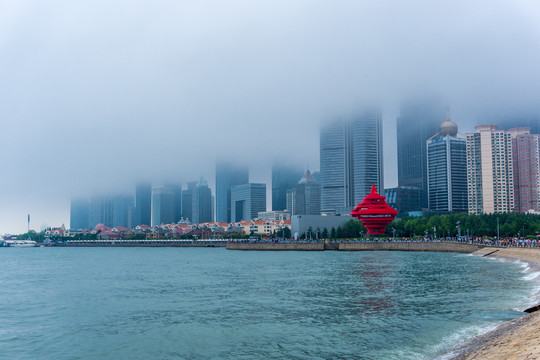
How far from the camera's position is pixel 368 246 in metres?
157

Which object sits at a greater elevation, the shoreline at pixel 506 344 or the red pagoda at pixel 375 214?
the red pagoda at pixel 375 214

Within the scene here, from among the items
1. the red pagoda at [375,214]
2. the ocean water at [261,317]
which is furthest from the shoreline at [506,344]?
the red pagoda at [375,214]

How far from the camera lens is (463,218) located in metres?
175

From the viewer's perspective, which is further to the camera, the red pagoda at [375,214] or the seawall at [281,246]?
the red pagoda at [375,214]

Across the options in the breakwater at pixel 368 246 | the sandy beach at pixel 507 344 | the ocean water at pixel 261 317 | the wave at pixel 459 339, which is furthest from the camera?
the breakwater at pixel 368 246

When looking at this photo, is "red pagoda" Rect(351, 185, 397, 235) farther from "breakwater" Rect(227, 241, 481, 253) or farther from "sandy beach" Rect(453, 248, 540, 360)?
"sandy beach" Rect(453, 248, 540, 360)

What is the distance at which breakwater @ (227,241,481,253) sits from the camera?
13381 centimetres

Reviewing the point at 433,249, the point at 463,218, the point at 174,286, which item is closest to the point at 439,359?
the point at 174,286

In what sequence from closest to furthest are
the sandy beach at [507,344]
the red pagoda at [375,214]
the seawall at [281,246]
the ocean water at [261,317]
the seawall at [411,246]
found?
1. the sandy beach at [507,344]
2. the ocean water at [261,317]
3. the seawall at [411,246]
4. the seawall at [281,246]
5. the red pagoda at [375,214]

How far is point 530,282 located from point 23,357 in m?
50.6

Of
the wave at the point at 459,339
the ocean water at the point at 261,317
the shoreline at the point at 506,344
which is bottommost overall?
the ocean water at the point at 261,317

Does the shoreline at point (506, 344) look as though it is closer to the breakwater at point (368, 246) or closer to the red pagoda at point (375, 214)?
the breakwater at point (368, 246)

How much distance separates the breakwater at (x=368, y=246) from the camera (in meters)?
134

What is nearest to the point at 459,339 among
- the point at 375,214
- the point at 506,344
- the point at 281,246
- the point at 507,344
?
the point at 506,344
